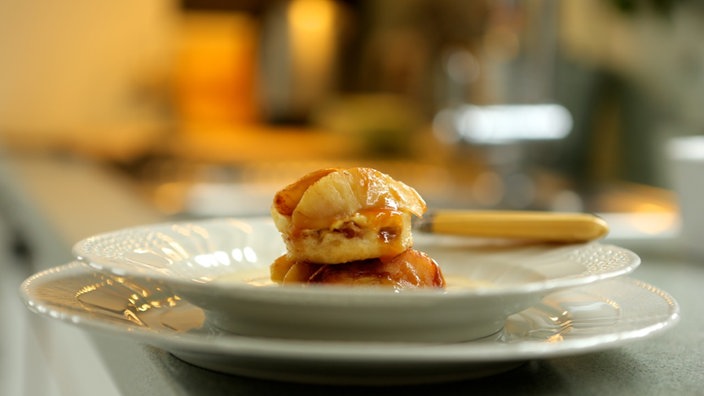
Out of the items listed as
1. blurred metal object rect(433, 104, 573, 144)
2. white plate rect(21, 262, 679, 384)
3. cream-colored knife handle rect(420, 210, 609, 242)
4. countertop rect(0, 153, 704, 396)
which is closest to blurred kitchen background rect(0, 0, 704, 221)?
blurred metal object rect(433, 104, 573, 144)

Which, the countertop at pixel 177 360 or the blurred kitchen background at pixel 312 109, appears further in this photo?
the blurred kitchen background at pixel 312 109

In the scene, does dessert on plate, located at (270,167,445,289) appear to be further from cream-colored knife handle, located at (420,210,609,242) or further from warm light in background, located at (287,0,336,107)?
warm light in background, located at (287,0,336,107)

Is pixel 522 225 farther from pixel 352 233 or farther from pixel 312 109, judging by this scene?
pixel 312 109

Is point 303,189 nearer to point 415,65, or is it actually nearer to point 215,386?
point 215,386

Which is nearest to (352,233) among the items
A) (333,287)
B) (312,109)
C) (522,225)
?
(333,287)

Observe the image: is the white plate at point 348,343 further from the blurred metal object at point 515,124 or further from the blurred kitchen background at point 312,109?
the blurred metal object at point 515,124

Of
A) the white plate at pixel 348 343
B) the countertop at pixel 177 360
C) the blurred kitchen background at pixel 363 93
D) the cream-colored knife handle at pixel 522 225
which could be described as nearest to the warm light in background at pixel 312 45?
the blurred kitchen background at pixel 363 93
